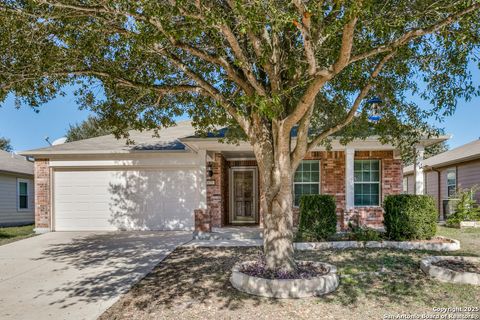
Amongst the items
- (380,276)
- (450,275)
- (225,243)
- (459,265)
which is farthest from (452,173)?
(380,276)

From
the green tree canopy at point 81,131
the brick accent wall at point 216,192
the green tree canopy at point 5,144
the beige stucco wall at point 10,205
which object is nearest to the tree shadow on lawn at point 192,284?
the brick accent wall at point 216,192

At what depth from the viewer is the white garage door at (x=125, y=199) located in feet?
38.1

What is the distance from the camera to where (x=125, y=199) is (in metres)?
Answer: 11.8

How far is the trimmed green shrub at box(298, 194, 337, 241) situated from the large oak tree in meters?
2.20

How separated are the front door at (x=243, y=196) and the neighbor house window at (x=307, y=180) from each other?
181cm

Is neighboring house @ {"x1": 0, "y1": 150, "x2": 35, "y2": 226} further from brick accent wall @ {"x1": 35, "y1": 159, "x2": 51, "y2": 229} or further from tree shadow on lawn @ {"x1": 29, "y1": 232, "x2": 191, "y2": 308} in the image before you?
tree shadow on lawn @ {"x1": 29, "y1": 232, "x2": 191, "y2": 308}

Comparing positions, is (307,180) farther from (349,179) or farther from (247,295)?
(247,295)

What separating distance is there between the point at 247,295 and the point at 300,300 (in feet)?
2.49

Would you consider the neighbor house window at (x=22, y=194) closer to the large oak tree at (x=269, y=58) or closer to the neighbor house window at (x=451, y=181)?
the large oak tree at (x=269, y=58)

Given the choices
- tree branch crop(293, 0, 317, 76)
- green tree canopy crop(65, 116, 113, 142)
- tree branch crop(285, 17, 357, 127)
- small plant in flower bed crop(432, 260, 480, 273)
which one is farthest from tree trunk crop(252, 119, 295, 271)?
green tree canopy crop(65, 116, 113, 142)

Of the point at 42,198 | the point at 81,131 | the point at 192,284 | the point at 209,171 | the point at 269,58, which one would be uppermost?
the point at 81,131

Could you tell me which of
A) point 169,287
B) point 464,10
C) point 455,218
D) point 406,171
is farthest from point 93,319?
point 406,171

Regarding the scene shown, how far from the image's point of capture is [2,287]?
564 cm

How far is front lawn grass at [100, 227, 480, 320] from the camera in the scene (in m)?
4.39
